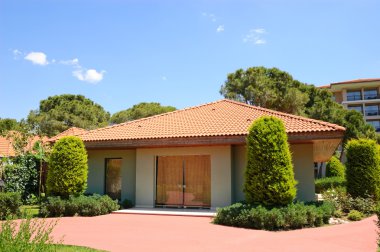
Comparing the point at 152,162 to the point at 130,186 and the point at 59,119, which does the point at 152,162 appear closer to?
the point at 130,186

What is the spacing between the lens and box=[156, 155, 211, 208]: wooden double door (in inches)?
631

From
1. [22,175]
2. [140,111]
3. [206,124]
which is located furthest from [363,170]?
[140,111]

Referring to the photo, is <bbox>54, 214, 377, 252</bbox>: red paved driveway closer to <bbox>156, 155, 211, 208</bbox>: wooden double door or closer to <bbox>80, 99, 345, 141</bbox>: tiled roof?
<bbox>156, 155, 211, 208</bbox>: wooden double door

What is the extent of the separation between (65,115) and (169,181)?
2580cm

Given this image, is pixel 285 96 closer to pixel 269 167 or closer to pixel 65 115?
pixel 269 167

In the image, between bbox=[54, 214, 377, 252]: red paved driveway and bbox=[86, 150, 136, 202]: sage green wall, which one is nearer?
bbox=[54, 214, 377, 252]: red paved driveway

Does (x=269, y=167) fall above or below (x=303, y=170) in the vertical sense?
above

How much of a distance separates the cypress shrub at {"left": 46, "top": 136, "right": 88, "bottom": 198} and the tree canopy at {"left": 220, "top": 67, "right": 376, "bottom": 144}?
19.8 m

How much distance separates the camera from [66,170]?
1454cm

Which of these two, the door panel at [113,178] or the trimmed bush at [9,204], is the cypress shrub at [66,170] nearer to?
the trimmed bush at [9,204]

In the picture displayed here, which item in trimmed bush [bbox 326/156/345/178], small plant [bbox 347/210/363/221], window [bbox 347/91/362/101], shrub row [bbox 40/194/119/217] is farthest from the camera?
window [bbox 347/91/362/101]

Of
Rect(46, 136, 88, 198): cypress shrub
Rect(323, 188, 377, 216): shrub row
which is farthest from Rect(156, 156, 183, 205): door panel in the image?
Rect(323, 188, 377, 216): shrub row

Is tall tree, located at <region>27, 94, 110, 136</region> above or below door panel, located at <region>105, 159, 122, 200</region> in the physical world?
above

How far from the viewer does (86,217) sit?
14.1 metres
